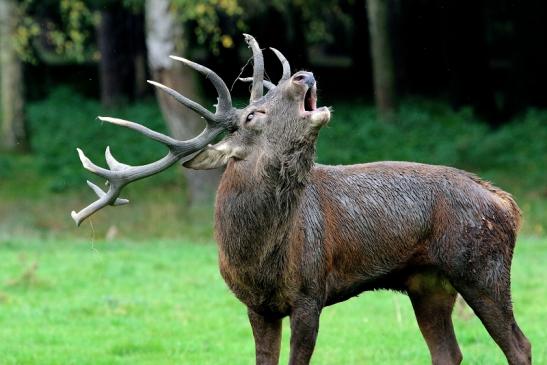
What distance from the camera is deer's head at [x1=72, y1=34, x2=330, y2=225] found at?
7297 mm

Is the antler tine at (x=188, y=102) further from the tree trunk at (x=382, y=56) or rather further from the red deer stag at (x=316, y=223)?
the tree trunk at (x=382, y=56)

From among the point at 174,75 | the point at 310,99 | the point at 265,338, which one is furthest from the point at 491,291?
the point at 174,75

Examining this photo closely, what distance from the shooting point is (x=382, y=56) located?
84.3ft

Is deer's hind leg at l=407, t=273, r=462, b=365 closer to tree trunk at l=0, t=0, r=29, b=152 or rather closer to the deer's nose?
the deer's nose

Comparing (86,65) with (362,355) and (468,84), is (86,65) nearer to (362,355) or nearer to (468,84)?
(468,84)

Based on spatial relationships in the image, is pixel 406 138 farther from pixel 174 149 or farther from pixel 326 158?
pixel 174 149

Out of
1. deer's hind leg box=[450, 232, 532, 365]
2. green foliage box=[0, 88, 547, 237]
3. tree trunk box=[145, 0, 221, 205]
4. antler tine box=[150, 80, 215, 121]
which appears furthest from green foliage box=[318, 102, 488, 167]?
antler tine box=[150, 80, 215, 121]

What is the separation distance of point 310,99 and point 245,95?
26.8 metres

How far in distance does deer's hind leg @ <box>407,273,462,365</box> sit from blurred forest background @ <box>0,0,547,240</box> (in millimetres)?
10269

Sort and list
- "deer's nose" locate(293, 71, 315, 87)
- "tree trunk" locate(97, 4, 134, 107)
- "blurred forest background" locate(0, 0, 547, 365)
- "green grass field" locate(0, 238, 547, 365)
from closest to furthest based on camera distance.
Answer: "deer's nose" locate(293, 71, 315, 87) → "green grass field" locate(0, 238, 547, 365) → "blurred forest background" locate(0, 0, 547, 365) → "tree trunk" locate(97, 4, 134, 107)

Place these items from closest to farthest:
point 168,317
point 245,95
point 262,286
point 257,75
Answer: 1. point 262,286
2. point 257,75
3. point 168,317
4. point 245,95

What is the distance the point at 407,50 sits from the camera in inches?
1385

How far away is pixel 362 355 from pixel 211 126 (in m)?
3.02

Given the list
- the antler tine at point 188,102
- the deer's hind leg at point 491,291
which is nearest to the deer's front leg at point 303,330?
the deer's hind leg at point 491,291
